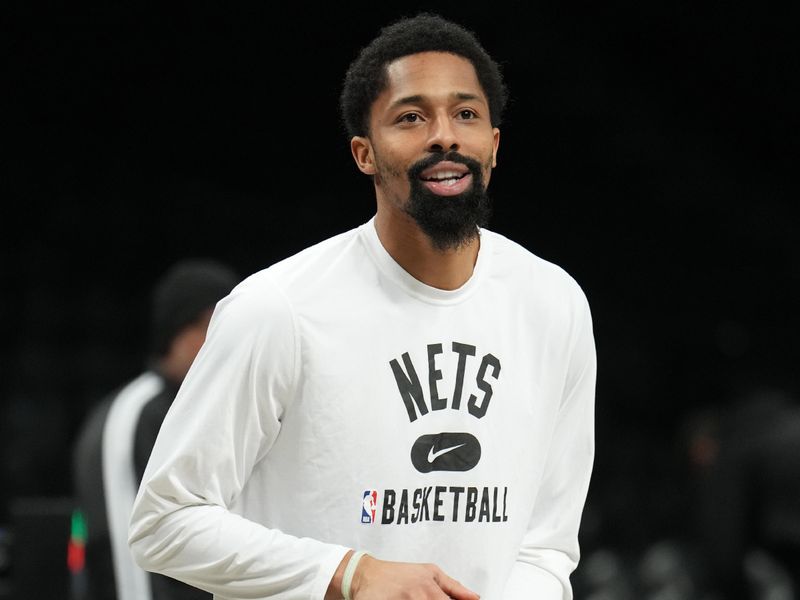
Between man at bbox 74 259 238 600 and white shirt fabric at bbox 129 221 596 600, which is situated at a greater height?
white shirt fabric at bbox 129 221 596 600

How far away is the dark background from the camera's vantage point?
360 inches

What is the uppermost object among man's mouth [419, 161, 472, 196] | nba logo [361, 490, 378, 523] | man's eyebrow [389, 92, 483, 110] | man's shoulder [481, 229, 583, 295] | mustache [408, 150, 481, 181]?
man's eyebrow [389, 92, 483, 110]

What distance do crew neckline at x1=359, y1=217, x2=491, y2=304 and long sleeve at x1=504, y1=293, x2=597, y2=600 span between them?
0.23 m

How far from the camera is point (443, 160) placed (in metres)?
2.35

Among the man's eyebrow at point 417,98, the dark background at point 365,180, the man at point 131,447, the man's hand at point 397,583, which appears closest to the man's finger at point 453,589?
the man's hand at point 397,583

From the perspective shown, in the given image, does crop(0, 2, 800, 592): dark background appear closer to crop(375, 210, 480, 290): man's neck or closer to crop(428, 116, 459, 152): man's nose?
crop(375, 210, 480, 290): man's neck

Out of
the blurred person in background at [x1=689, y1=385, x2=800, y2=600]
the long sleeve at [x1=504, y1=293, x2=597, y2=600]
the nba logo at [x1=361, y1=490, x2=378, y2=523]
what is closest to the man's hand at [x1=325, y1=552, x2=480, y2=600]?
the nba logo at [x1=361, y1=490, x2=378, y2=523]

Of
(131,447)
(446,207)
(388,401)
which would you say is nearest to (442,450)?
(388,401)

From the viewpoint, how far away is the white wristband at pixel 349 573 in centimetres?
216

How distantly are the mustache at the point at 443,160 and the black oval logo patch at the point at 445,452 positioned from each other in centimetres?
43

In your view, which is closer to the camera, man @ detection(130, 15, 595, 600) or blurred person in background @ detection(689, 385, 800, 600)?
man @ detection(130, 15, 595, 600)

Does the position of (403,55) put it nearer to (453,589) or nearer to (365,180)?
(453,589)

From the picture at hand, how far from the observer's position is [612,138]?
35.0 ft

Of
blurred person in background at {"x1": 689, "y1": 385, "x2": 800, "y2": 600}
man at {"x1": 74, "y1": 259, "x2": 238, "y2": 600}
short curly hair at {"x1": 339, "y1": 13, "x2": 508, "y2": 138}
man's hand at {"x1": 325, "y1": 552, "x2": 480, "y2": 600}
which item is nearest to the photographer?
man's hand at {"x1": 325, "y1": 552, "x2": 480, "y2": 600}
